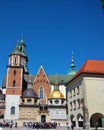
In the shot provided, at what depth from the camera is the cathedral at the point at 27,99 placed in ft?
243

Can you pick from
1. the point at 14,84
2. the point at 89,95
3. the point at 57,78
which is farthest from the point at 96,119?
the point at 57,78

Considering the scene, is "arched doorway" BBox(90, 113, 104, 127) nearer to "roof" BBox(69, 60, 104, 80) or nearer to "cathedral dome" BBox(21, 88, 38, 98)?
"roof" BBox(69, 60, 104, 80)

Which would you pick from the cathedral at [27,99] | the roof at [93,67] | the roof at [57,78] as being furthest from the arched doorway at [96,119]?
the roof at [57,78]

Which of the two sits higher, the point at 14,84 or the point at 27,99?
the point at 14,84

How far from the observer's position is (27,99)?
7606 cm

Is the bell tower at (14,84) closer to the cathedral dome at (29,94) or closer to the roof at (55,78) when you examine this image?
the cathedral dome at (29,94)

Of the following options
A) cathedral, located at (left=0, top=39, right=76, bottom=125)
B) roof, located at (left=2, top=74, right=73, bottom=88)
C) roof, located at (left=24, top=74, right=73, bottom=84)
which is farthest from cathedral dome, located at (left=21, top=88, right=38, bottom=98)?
roof, located at (left=24, top=74, right=73, bottom=84)

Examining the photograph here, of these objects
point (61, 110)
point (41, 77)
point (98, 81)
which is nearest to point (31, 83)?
point (41, 77)

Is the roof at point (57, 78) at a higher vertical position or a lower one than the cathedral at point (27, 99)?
higher

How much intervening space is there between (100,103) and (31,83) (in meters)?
42.9

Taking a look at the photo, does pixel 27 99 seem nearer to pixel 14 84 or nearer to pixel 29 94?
pixel 29 94

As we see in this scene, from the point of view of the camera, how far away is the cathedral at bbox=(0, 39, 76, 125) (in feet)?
243

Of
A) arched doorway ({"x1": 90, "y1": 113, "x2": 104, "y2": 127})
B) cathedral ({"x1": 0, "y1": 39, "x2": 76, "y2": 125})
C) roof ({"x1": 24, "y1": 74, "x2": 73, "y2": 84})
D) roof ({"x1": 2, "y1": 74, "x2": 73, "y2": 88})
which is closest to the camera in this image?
arched doorway ({"x1": 90, "y1": 113, "x2": 104, "y2": 127})

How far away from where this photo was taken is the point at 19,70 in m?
80.0
